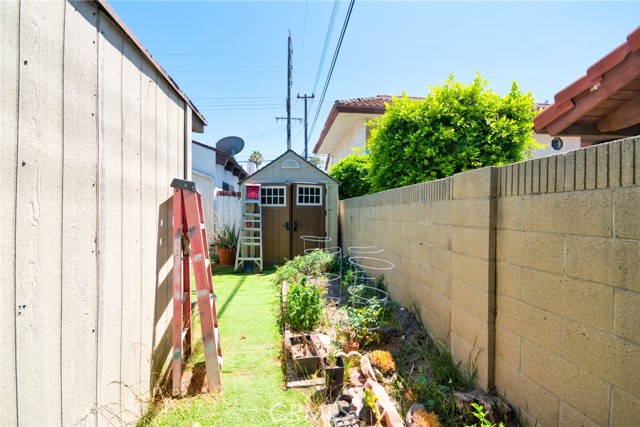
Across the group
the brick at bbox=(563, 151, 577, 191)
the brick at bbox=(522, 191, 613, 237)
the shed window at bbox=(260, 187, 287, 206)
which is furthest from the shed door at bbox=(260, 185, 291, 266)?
the brick at bbox=(563, 151, 577, 191)

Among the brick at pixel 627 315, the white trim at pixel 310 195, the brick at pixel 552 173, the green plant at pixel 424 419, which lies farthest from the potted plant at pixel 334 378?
the white trim at pixel 310 195

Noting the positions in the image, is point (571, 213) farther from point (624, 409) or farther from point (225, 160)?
point (225, 160)

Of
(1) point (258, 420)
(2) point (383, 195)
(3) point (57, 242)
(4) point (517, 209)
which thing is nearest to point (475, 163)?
(2) point (383, 195)

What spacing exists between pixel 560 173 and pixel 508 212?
43 centimetres

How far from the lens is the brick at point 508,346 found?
6.16ft

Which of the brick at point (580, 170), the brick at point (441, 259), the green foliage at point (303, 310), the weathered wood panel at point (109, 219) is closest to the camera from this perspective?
the brick at point (580, 170)

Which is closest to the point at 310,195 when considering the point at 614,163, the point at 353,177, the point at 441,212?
the point at 353,177

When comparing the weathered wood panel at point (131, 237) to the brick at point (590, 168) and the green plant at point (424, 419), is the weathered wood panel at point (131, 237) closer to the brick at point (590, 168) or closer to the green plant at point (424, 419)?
the green plant at point (424, 419)

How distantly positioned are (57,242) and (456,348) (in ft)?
8.40

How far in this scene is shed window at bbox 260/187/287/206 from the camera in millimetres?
8344

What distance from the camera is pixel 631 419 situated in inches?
48.1

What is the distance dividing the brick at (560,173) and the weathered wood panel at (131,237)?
2348 millimetres

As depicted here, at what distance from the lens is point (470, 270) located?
2.33m

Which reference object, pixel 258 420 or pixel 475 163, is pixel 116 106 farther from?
pixel 475 163
